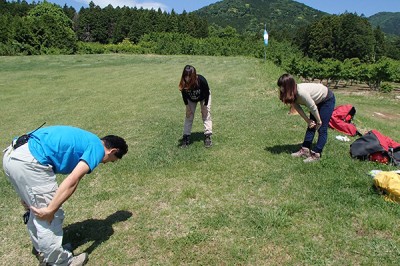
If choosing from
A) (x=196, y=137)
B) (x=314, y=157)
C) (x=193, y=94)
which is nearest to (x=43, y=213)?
(x=193, y=94)

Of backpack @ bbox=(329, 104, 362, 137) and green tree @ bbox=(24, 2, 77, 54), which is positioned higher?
green tree @ bbox=(24, 2, 77, 54)

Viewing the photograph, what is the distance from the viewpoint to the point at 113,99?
48.6 ft

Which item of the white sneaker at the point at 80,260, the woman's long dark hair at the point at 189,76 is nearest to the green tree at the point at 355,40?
the woman's long dark hair at the point at 189,76

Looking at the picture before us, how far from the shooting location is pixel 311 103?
5637 millimetres

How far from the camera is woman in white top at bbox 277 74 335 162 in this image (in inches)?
221

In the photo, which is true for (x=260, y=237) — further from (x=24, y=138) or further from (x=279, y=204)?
(x=24, y=138)

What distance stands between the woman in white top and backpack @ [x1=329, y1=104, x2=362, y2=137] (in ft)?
6.96

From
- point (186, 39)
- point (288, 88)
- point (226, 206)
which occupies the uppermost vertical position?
point (186, 39)

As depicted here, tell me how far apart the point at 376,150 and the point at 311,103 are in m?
1.53

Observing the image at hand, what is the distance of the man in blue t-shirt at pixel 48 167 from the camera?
3.14m

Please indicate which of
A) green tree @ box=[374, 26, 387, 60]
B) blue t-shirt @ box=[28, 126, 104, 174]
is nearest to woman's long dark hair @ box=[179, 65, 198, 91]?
blue t-shirt @ box=[28, 126, 104, 174]

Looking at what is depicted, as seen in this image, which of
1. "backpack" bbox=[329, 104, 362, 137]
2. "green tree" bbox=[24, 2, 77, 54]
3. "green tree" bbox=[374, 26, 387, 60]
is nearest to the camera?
"backpack" bbox=[329, 104, 362, 137]

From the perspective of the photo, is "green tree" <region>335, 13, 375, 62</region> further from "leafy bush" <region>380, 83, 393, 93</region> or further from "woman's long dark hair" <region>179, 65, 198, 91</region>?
"woman's long dark hair" <region>179, 65, 198, 91</region>

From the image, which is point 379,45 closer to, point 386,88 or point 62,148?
point 386,88
